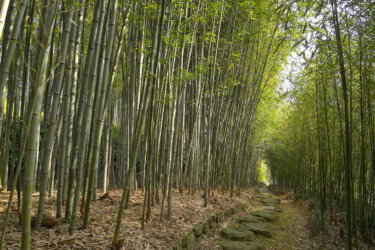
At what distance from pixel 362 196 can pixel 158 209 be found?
2.52m

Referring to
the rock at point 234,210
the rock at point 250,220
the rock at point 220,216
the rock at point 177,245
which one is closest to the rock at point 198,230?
the rock at point 177,245

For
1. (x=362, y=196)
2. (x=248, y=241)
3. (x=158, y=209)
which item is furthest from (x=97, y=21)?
(x=362, y=196)

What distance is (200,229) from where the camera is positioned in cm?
331

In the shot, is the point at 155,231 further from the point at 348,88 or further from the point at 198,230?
the point at 348,88

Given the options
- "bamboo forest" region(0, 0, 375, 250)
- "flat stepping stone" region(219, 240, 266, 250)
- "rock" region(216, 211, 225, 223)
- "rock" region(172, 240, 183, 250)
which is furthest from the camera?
"rock" region(216, 211, 225, 223)

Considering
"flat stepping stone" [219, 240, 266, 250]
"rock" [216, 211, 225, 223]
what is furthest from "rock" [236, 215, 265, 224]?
"flat stepping stone" [219, 240, 266, 250]

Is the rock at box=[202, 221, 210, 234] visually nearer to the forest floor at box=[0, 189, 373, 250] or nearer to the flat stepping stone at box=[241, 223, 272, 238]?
the forest floor at box=[0, 189, 373, 250]

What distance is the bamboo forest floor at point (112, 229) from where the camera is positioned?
6.06 ft

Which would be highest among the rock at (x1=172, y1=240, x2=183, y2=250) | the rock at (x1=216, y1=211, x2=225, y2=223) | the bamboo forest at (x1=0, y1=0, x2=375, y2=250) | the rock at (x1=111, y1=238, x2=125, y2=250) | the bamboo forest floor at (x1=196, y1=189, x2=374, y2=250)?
the bamboo forest at (x1=0, y1=0, x2=375, y2=250)

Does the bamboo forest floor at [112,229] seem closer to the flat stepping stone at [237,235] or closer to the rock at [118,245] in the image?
the rock at [118,245]

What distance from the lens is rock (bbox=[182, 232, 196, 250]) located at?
2709 mm

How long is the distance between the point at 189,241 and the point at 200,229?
468mm

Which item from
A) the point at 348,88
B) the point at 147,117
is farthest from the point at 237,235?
the point at 348,88

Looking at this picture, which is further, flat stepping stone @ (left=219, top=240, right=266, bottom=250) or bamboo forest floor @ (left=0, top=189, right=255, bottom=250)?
flat stepping stone @ (left=219, top=240, right=266, bottom=250)
